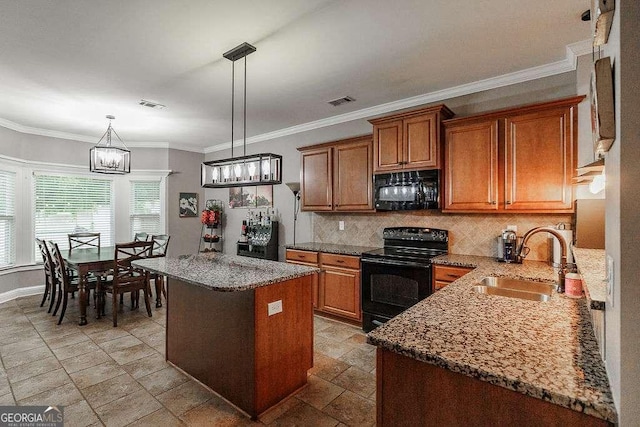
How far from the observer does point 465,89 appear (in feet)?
11.3

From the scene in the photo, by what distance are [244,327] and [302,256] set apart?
205cm

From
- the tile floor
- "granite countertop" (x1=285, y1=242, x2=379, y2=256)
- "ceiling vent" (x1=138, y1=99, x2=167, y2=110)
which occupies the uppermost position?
"ceiling vent" (x1=138, y1=99, x2=167, y2=110)

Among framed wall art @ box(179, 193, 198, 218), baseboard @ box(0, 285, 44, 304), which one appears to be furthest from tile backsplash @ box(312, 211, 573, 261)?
baseboard @ box(0, 285, 44, 304)

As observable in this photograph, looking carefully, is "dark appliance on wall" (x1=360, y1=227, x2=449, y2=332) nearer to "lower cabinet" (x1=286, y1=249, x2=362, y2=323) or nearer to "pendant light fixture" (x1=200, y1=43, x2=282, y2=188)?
"lower cabinet" (x1=286, y1=249, x2=362, y2=323)

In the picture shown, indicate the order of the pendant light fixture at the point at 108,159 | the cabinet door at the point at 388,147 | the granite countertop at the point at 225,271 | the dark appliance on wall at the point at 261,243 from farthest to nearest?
1. the dark appliance on wall at the point at 261,243
2. the pendant light fixture at the point at 108,159
3. the cabinet door at the point at 388,147
4. the granite countertop at the point at 225,271

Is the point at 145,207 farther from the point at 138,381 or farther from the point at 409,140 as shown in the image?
the point at 409,140

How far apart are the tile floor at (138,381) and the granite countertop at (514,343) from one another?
3.80 ft

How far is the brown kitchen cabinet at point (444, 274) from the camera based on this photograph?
116 inches

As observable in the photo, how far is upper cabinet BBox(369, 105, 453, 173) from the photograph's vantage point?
10.8 ft

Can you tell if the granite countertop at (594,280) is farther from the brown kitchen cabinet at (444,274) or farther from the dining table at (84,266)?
the dining table at (84,266)

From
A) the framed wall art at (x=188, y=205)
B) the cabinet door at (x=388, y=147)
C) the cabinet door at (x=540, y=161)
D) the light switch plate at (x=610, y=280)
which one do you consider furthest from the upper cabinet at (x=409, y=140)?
the framed wall art at (x=188, y=205)

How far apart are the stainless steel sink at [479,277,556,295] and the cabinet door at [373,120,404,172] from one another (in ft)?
5.26

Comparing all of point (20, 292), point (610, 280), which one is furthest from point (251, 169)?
point (20, 292)

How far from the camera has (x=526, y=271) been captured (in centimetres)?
251
